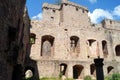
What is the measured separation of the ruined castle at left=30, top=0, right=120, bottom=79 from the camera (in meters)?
20.4

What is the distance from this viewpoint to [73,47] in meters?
24.2

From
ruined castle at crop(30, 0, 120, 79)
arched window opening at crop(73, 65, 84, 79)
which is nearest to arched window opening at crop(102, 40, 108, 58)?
ruined castle at crop(30, 0, 120, 79)

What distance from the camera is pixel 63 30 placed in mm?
22656

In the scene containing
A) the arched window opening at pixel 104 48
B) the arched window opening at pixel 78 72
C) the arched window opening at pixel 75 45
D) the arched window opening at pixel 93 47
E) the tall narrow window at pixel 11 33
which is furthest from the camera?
the arched window opening at pixel 104 48

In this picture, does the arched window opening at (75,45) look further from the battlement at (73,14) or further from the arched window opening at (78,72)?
the battlement at (73,14)

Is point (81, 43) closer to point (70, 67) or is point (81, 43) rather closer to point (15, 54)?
point (70, 67)

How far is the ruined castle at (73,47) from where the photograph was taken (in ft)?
66.8

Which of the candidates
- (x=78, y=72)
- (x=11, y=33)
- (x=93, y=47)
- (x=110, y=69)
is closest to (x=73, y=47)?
(x=93, y=47)

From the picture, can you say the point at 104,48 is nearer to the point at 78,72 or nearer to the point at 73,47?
the point at 73,47

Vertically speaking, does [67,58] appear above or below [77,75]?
above

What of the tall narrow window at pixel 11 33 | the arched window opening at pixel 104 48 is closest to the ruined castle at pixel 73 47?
the arched window opening at pixel 104 48

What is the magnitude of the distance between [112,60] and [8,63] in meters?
18.7

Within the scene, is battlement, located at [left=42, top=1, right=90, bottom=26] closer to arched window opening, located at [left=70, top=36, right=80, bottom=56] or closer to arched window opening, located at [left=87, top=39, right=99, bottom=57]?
arched window opening, located at [left=87, top=39, right=99, bottom=57]

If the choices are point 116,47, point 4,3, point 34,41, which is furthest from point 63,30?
point 4,3
